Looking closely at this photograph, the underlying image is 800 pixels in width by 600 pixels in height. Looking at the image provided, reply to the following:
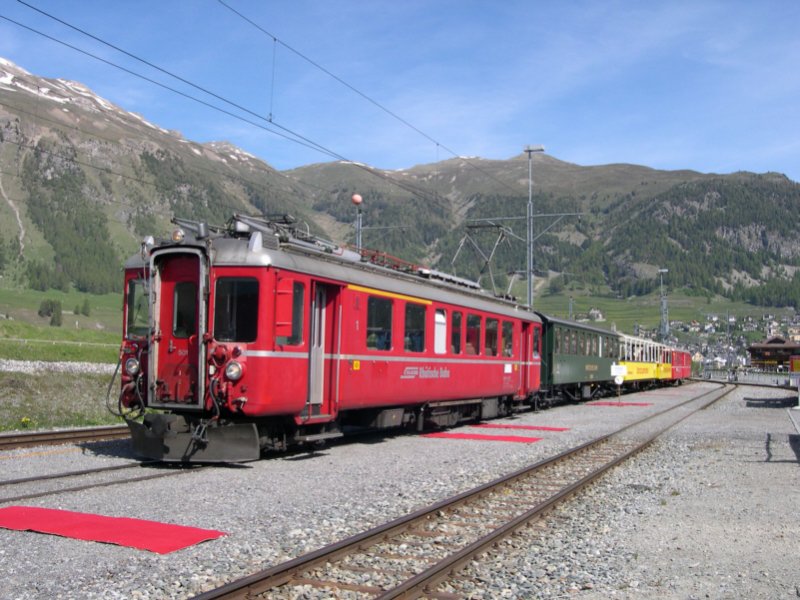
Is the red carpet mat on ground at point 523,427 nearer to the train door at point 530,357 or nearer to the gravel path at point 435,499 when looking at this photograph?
the train door at point 530,357

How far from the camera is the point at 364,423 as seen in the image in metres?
15.2

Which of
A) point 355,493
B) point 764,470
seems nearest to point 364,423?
point 355,493

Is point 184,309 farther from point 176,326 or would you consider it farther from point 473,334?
point 473,334

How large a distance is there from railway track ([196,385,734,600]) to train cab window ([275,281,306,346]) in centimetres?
356

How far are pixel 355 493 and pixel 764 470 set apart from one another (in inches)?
286

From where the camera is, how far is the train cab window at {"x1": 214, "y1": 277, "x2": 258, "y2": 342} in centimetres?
1148

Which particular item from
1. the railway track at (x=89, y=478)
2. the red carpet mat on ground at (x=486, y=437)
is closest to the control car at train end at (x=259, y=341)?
the railway track at (x=89, y=478)

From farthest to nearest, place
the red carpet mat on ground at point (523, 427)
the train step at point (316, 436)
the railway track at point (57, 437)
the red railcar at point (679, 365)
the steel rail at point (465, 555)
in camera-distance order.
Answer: the red railcar at point (679, 365)
the red carpet mat on ground at point (523, 427)
the railway track at point (57, 437)
the train step at point (316, 436)
the steel rail at point (465, 555)

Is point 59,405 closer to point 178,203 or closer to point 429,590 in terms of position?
point 429,590

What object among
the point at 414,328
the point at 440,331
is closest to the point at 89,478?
the point at 414,328

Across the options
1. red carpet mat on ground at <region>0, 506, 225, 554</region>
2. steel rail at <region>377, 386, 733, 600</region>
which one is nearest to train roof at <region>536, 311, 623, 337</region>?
steel rail at <region>377, 386, 733, 600</region>

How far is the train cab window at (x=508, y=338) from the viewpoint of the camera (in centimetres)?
2136

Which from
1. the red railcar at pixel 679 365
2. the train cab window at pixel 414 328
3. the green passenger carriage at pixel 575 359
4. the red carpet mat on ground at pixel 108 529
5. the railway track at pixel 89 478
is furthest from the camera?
the red railcar at pixel 679 365

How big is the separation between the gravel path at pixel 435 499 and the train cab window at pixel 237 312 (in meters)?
1.89
